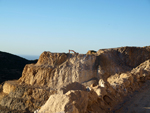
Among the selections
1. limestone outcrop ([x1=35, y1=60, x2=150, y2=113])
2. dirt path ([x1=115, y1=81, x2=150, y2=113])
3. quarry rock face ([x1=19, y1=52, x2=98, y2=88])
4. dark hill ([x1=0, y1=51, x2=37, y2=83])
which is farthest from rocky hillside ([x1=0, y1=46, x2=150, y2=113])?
dark hill ([x1=0, y1=51, x2=37, y2=83])

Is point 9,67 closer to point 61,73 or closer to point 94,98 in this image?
point 61,73

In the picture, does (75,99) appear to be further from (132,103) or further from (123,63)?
(123,63)

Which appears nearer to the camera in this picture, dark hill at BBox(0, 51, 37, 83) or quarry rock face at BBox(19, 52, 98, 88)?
quarry rock face at BBox(19, 52, 98, 88)

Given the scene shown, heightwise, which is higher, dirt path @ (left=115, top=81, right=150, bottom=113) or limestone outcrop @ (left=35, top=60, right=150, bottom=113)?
limestone outcrop @ (left=35, top=60, right=150, bottom=113)

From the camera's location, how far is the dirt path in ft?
17.6

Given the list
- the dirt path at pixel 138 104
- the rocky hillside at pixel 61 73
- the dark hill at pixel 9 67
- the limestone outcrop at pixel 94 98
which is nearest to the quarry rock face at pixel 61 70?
the rocky hillside at pixel 61 73

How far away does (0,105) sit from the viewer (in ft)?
58.1

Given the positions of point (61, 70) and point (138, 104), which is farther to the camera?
point (61, 70)

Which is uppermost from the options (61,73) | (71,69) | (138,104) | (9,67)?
(71,69)

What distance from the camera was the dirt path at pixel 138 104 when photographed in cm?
538

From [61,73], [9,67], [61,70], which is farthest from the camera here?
[9,67]

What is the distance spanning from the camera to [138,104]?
5902 millimetres

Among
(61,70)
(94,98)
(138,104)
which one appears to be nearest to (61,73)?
(61,70)

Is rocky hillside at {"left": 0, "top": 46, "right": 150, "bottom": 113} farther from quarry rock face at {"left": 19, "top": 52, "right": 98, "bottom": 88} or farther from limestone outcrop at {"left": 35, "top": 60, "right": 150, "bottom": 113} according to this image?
limestone outcrop at {"left": 35, "top": 60, "right": 150, "bottom": 113}
